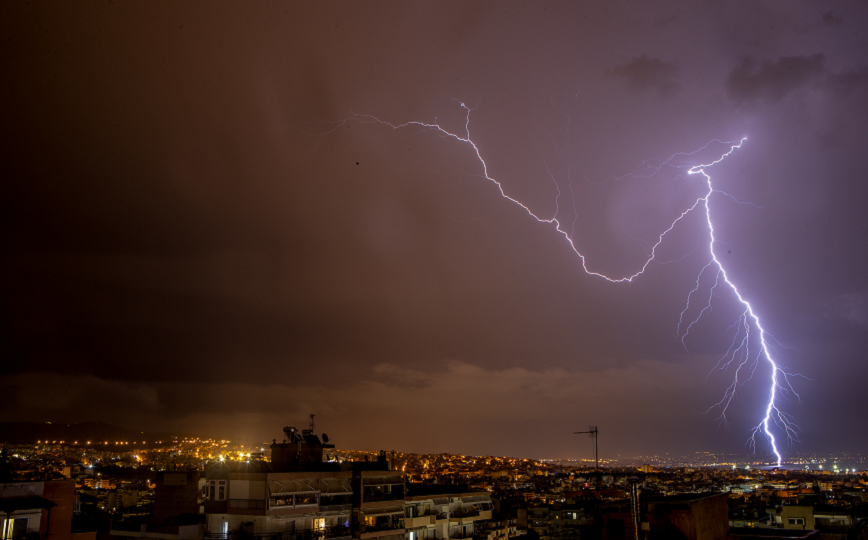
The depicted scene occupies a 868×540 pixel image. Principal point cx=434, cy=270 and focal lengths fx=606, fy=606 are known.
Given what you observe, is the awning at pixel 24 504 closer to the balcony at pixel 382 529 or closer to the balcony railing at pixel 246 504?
the balcony railing at pixel 246 504

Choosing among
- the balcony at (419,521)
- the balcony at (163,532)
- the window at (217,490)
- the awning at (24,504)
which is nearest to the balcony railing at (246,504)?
the window at (217,490)

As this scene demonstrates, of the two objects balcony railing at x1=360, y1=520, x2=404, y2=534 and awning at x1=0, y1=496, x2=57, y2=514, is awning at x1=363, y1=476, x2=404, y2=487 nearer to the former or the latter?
balcony railing at x1=360, y1=520, x2=404, y2=534

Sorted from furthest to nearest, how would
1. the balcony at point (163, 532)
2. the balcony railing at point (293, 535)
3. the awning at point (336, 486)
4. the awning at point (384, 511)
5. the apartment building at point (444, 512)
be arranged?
the apartment building at point (444, 512) < the awning at point (384, 511) < the awning at point (336, 486) < the balcony railing at point (293, 535) < the balcony at point (163, 532)

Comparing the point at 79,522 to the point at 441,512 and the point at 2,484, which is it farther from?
the point at 441,512

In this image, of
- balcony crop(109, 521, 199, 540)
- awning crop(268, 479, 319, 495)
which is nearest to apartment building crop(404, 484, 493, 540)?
awning crop(268, 479, 319, 495)

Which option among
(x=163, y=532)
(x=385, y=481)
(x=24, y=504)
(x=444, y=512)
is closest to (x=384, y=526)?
(x=385, y=481)

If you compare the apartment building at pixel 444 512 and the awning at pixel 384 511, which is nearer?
the awning at pixel 384 511

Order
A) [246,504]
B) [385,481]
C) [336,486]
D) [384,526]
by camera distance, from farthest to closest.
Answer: [385,481] < [384,526] < [336,486] < [246,504]

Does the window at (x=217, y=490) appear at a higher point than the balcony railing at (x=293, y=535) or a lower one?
higher

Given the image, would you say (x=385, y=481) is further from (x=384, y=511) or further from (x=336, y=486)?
(x=336, y=486)
